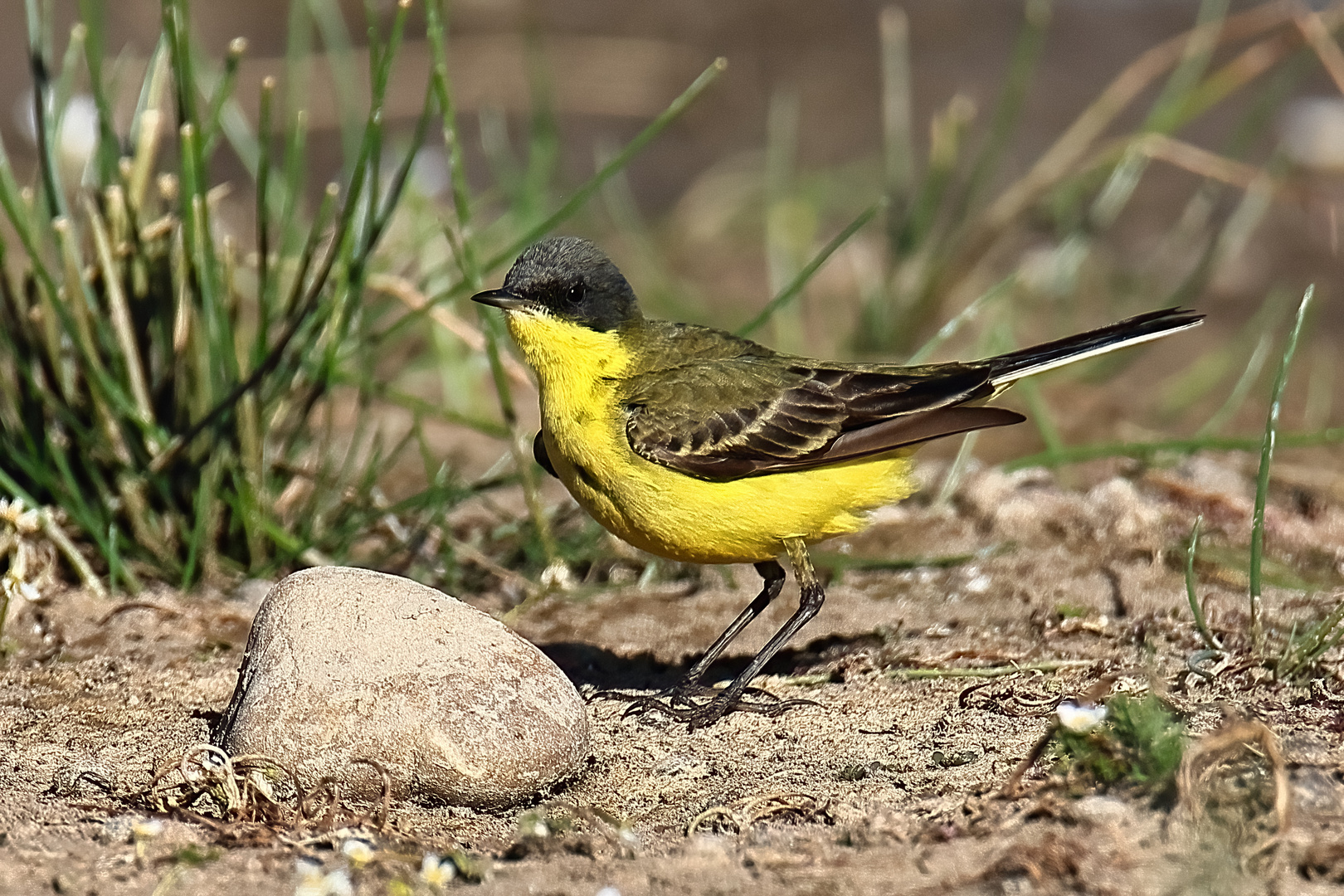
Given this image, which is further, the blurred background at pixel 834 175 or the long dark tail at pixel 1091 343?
the blurred background at pixel 834 175

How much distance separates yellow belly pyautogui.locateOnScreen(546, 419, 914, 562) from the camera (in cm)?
502

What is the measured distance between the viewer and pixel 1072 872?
3164mm

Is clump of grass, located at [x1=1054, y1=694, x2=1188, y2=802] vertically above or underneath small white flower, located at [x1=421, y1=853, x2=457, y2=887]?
above

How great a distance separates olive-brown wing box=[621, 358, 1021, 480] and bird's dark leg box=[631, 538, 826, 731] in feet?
1.22

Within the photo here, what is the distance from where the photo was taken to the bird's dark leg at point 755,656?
4.85 meters

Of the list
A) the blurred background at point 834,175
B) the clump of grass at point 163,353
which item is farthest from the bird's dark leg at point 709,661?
the clump of grass at point 163,353

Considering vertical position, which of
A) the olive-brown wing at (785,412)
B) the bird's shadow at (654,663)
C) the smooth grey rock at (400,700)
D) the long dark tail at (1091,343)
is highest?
the long dark tail at (1091,343)

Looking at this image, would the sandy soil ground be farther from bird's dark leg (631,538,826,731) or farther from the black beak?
the black beak

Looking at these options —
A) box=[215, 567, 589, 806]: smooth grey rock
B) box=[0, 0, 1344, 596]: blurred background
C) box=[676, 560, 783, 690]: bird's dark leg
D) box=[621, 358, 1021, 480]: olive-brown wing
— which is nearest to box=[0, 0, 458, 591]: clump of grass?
box=[0, 0, 1344, 596]: blurred background

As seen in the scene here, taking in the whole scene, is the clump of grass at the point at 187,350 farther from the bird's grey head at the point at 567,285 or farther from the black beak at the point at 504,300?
the black beak at the point at 504,300

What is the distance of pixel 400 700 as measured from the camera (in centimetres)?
394

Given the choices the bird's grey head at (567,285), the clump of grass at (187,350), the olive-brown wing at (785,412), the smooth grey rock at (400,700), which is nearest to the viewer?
the smooth grey rock at (400,700)

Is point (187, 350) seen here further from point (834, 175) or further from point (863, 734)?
point (834, 175)

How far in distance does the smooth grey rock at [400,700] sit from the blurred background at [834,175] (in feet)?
5.89
